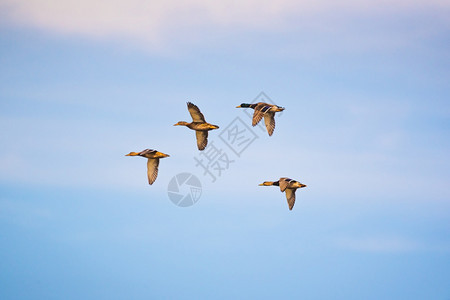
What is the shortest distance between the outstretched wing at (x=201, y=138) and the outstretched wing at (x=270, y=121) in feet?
17.6

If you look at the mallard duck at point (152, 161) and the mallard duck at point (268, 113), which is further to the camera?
the mallard duck at point (268, 113)

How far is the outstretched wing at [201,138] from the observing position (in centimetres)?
5841

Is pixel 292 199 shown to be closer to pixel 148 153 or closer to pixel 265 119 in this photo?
pixel 265 119

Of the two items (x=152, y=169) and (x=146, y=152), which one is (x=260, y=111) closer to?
(x=146, y=152)

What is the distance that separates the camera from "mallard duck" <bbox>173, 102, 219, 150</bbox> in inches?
2235

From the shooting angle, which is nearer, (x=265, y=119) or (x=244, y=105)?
(x=265, y=119)

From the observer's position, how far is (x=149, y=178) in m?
57.2

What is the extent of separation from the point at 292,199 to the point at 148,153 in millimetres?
13098

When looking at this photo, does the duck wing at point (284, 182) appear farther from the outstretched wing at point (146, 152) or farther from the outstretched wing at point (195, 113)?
the outstretched wing at point (146, 152)

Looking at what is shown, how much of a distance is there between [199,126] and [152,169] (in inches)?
215

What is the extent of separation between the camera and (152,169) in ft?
189

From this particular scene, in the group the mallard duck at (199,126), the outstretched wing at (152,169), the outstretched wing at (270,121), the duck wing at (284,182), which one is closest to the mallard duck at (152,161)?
the outstretched wing at (152,169)

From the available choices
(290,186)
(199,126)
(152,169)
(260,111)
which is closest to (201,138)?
(199,126)

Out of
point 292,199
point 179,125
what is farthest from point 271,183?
point 179,125
